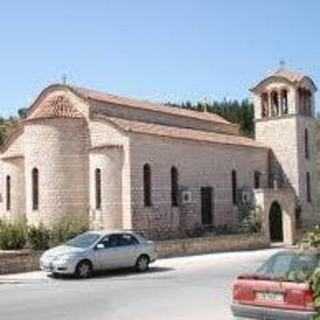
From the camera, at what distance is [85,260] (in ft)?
80.7

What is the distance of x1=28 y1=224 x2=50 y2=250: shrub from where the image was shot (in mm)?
29906

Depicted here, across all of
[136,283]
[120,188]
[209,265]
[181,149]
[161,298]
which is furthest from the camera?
[181,149]

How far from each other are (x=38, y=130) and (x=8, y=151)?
19.0 ft

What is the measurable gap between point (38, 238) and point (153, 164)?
9034 mm

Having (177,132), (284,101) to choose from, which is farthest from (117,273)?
(284,101)

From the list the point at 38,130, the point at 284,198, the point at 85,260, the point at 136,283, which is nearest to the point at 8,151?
the point at 38,130

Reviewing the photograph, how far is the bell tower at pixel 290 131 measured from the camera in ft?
156

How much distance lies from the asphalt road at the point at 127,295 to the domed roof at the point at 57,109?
1166cm

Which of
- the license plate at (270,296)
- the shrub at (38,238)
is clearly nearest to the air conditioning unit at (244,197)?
the shrub at (38,238)

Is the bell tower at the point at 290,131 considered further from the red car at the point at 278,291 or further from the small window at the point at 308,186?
the red car at the point at 278,291

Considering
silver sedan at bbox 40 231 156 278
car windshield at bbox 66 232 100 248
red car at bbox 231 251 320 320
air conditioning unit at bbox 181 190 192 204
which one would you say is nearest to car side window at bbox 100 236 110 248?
silver sedan at bbox 40 231 156 278

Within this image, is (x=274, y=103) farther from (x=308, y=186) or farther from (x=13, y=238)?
(x=13, y=238)

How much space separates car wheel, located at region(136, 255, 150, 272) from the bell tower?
69.5 ft

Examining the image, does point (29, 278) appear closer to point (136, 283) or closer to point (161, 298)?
point (136, 283)
